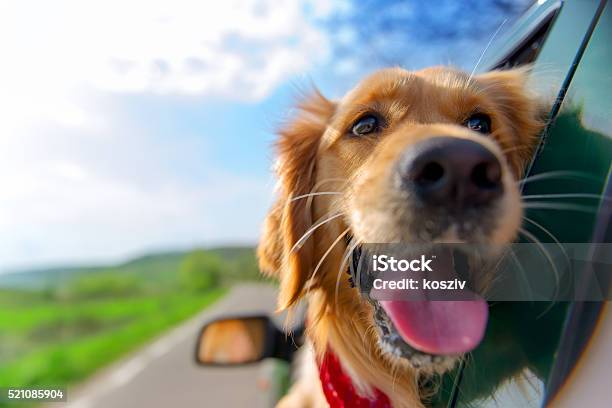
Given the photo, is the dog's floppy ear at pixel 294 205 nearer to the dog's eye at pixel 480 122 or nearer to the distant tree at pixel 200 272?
the dog's eye at pixel 480 122

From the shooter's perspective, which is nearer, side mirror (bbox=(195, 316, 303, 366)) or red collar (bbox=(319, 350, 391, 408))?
red collar (bbox=(319, 350, 391, 408))

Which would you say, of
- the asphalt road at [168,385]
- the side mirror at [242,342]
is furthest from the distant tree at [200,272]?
the side mirror at [242,342]

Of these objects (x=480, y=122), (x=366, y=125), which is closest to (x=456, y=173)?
(x=480, y=122)

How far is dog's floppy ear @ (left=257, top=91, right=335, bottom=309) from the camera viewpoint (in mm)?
2533

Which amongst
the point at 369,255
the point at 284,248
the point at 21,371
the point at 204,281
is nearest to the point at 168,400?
the point at 21,371

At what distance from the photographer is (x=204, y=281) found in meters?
21.9

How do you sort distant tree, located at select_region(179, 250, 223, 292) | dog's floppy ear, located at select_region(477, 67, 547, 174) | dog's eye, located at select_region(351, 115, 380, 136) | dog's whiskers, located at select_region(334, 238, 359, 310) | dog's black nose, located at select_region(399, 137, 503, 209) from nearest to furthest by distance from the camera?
dog's black nose, located at select_region(399, 137, 503, 209)
dog's floppy ear, located at select_region(477, 67, 547, 174)
dog's whiskers, located at select_region(334, 238, 359, 310)
dog's eye, located at select_region(351, 115, 380, 136)
distant tree, located at select_region(179, 250, 223, 292)

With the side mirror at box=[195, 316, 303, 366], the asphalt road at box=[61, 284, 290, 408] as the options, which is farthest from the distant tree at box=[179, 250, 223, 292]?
the side mirror at box=[195, 316, 303, 366]

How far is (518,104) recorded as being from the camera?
2186 millimetres

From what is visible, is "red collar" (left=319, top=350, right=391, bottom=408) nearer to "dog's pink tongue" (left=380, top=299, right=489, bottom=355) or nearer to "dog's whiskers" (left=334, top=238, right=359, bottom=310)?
"dog's whiskers" (left=334, top=238, right=359, bottom=310)

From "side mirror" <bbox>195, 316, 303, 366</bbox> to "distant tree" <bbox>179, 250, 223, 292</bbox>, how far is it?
1462 cm

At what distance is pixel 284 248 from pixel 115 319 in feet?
34.1

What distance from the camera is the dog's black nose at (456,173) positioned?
54.1 inches

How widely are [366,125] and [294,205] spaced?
53cm
